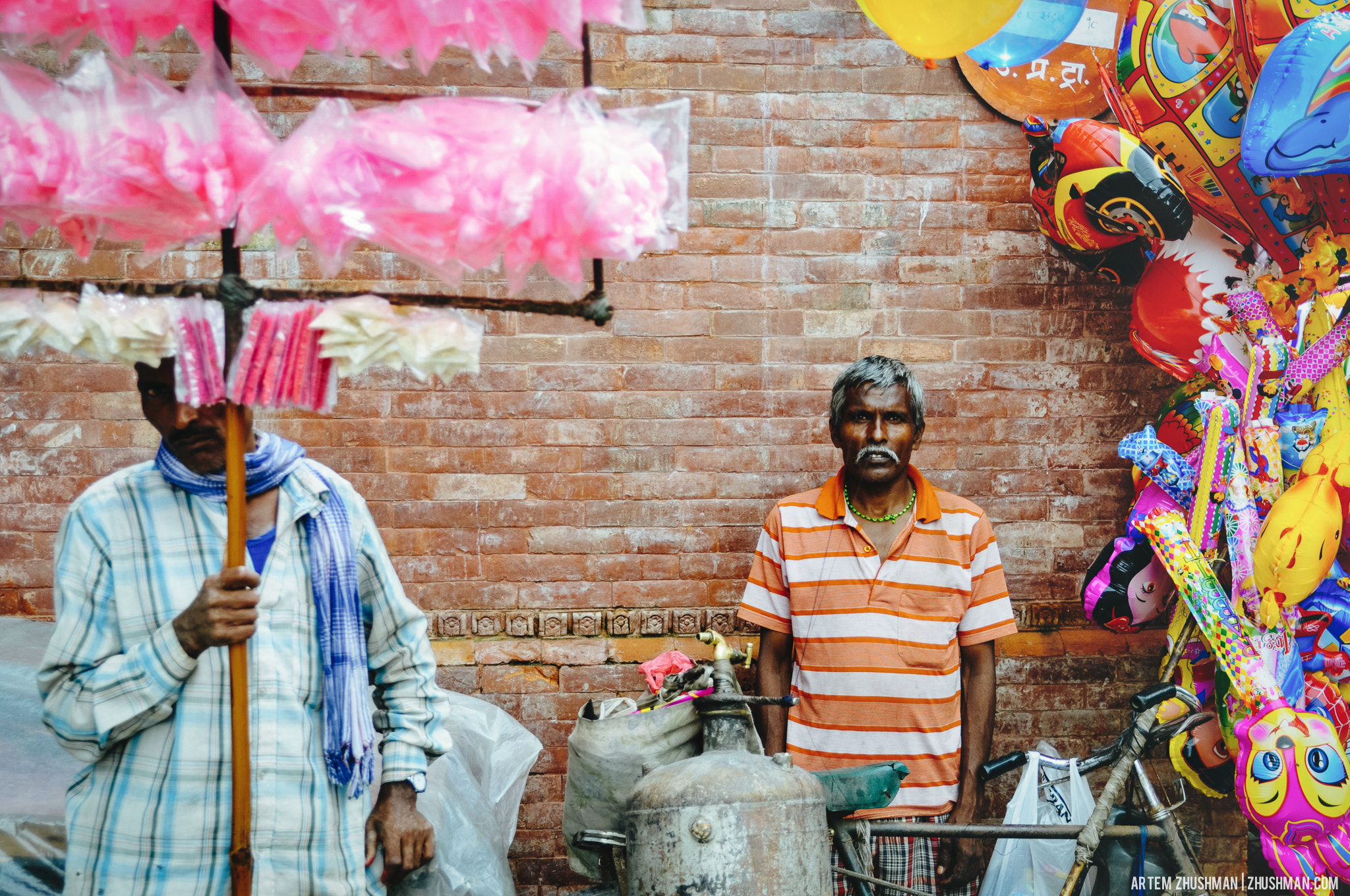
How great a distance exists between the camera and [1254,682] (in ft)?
9.68

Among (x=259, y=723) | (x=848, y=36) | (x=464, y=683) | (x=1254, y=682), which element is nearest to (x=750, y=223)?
(x=848, y=36)

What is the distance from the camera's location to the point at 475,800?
2.88 meters

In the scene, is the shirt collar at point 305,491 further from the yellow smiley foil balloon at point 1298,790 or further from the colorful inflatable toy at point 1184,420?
the colorful inflatable toy at point 1184,420

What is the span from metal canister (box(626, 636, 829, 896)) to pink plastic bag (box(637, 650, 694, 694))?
694 mm

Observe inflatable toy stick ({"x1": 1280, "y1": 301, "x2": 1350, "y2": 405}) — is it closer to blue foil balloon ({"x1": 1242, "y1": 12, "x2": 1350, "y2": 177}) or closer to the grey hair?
blue foil balloon ({"x1": 1242, "y1": 12, "x2": 1350, "y2": 177})

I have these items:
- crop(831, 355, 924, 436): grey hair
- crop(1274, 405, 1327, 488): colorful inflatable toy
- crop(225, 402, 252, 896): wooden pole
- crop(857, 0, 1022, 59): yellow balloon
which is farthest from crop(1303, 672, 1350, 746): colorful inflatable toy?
crop(225, 402, 252, 896): wooden pole

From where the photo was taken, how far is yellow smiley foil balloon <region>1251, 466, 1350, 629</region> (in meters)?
2.81

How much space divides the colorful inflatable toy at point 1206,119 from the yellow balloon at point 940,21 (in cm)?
46

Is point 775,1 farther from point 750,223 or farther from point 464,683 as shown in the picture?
point 464,683

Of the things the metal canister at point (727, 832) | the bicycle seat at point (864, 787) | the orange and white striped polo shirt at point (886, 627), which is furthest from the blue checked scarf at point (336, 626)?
the orange and white striped polo shirt at point (886, 627)

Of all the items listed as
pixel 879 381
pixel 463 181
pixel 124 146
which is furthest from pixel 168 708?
pixel 879 381

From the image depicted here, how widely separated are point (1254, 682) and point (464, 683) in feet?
8.13

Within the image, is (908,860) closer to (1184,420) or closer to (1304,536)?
(1304,536)

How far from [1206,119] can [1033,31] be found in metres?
0.61
